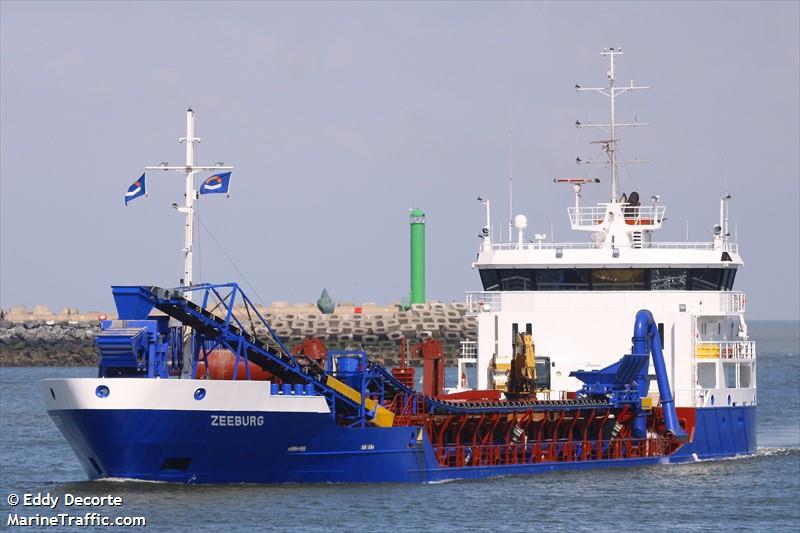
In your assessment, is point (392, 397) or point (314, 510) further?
point (392, 397)

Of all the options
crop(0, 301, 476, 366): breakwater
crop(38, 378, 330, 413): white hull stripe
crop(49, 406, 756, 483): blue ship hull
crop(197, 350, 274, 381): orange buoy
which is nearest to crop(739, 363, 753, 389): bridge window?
crop(49, 406, 756, 483): blue ship hull

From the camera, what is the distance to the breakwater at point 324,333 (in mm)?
97625

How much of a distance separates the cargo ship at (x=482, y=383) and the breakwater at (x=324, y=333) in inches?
2089

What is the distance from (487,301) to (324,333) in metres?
60.1

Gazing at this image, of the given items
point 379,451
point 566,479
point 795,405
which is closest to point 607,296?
point 566,479

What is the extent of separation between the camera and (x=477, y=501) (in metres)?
32.2

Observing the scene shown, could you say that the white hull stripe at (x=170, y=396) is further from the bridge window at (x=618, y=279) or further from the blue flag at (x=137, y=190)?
the bridge window at (x=618, y=279)

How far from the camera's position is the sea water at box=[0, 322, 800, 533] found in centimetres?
2938

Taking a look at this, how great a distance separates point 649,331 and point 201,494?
11.9 metres

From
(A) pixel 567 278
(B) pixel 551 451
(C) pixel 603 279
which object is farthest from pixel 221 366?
(C) pixel 603 279

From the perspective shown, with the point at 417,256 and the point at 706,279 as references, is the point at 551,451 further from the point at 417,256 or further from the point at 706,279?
the point at 417,256

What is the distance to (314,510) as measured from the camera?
1184 inches

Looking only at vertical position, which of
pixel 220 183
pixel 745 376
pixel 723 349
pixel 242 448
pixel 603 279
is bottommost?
pixel 242 448

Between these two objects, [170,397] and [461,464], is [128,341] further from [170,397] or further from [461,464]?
[461,464]
